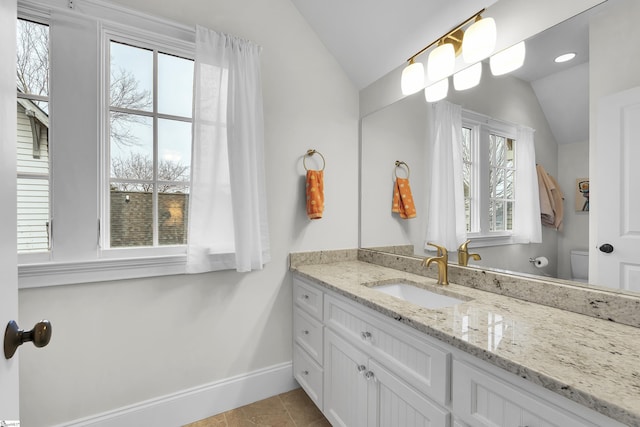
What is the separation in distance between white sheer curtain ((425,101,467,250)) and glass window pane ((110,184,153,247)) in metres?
1.59

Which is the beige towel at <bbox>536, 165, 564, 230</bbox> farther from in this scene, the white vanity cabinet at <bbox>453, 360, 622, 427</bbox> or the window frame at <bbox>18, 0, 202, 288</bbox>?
the window frame at <bbox>18, 0, 202, 288</bbox>

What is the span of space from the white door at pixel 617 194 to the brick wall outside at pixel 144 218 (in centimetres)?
187

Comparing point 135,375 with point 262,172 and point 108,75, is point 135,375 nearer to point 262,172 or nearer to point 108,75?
point 262,172

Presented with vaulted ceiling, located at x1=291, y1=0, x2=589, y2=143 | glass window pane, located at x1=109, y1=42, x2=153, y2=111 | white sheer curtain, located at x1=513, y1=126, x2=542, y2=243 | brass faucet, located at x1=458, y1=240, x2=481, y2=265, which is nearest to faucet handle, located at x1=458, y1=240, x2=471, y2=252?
brass faucet, located at x1=458, y1=240, x2=481, y2=265

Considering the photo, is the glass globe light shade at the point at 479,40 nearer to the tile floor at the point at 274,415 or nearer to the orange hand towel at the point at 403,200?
the orange hand towel at the point at 403,200

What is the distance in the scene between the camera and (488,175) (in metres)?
1.41

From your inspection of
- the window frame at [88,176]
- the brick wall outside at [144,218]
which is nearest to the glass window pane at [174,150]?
the brick wall outside at [144,218]

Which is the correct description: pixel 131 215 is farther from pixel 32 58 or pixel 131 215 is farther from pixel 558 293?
pixel 558 293

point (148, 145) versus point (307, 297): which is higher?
point (148, 145)

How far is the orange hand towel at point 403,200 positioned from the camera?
1.86m

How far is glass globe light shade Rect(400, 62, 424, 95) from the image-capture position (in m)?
1.66

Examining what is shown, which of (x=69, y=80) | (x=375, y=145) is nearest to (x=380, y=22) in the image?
(x=375, y=145)

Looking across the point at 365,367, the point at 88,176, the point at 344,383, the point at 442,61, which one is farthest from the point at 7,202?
the point at 442,61

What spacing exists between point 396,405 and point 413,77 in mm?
1626
